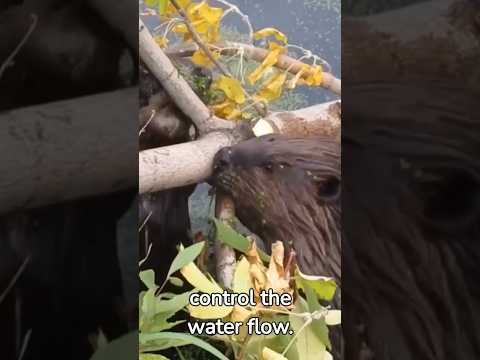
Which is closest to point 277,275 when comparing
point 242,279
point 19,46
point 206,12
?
point 242,279

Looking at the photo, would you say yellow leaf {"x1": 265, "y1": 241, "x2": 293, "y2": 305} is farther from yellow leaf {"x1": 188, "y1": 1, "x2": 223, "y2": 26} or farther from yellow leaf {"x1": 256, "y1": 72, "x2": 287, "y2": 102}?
yellow leaf {"x1": 188, "y1": 1, "x2": 223, "y2": 26}

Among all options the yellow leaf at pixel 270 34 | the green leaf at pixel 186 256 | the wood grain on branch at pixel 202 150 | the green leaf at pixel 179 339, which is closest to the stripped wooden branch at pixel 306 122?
the wood grain on branch at pixel 202 150

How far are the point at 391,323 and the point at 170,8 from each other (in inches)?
28.5

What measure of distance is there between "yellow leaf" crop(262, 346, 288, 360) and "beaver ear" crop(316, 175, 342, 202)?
0.96 feet

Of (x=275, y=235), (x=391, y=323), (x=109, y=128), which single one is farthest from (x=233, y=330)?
(x=109, y=128)

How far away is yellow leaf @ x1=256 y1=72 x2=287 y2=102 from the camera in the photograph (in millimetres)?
1329

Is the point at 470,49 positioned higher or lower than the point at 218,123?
higher

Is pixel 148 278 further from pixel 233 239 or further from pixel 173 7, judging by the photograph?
pixel 173 7

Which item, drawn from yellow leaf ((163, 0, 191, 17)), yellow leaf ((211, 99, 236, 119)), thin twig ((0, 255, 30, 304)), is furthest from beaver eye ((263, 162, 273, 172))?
thin twig ((0, 255, 30, 304))

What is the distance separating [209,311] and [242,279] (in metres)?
0.08

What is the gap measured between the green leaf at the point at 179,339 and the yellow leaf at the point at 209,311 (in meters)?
0.04

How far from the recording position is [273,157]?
4.36 ft

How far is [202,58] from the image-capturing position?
132 centimetres

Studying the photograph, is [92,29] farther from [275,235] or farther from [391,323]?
[391,323]
